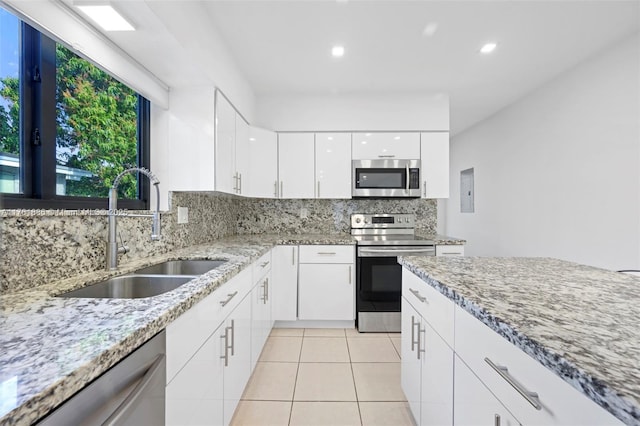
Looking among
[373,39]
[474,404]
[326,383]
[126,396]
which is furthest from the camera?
[373,39]

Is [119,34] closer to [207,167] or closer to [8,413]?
[207,167]

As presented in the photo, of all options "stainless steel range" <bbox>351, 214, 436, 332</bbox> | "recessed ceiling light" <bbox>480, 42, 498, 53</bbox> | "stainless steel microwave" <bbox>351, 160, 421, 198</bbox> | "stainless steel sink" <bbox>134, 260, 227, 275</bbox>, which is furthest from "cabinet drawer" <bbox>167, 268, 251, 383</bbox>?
"recessed ceiling light" <bbox>480, 42, 498, 53</bbox>

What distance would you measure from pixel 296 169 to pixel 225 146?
1033mm

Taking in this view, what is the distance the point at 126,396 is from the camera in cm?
66

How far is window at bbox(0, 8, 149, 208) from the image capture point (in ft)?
3.79

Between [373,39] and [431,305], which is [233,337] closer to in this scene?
[431,305]

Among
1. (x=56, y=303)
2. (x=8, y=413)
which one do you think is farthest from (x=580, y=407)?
(x=56, y=303)

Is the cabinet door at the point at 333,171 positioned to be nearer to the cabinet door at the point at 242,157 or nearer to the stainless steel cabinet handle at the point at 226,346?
the cabinet door at the point at 242,157

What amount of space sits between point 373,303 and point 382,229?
2.99ft

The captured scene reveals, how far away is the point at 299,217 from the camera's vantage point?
346 centimetres

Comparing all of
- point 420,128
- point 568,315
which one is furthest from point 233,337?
point 420,128

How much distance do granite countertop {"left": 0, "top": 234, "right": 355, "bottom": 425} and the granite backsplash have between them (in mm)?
94

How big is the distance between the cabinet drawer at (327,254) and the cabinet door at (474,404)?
5.89 feet

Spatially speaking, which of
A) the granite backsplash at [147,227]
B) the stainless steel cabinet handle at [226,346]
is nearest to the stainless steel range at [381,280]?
the granite backsplash at [147,227]
